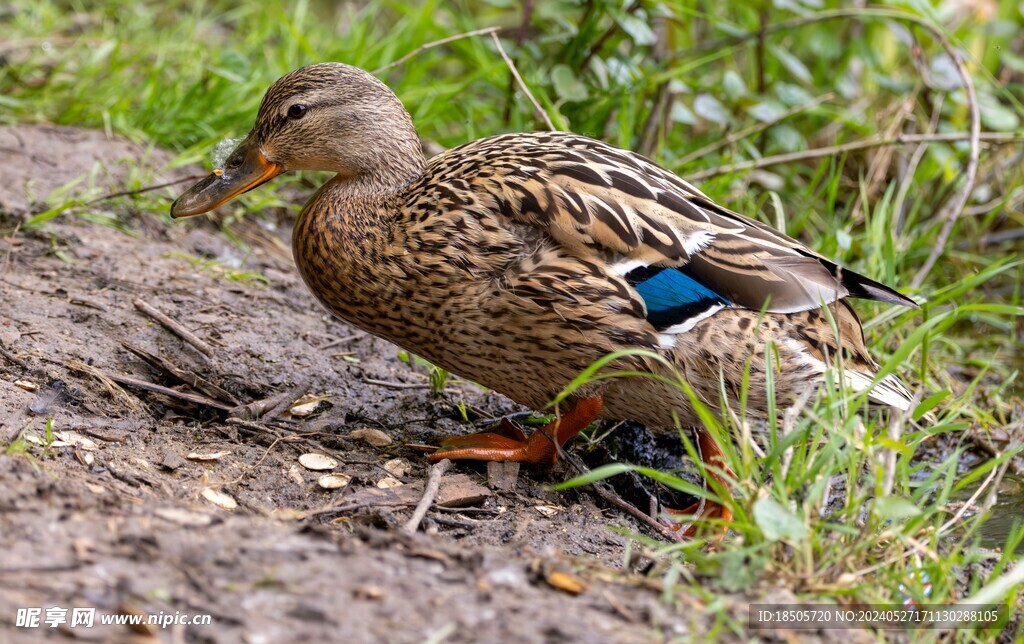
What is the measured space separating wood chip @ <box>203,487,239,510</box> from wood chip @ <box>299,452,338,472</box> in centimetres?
31

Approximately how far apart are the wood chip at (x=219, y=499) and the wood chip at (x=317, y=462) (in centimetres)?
31

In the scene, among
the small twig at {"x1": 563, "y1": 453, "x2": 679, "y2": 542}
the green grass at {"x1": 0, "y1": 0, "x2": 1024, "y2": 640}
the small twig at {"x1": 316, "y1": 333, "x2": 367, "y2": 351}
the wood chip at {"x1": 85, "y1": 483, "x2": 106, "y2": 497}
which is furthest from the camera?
the green grass at {"x1": 0, "y1": 0, "x2": 1024, "y2": 640}

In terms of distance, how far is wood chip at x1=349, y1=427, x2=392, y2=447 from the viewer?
355 centimetres

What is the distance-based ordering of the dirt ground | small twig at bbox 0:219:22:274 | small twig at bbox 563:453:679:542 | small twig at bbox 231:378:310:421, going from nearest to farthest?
1. the dirt ground
2. small twig at bbox 563:453:679:542
3. small twig at bbox 231:378:310:421
4. small twig at bbox 0:219:22:274

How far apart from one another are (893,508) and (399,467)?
5.12 feet

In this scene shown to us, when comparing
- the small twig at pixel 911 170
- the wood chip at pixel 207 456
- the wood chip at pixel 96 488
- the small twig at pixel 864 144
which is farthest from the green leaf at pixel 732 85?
the wood chip at pixel 96 488

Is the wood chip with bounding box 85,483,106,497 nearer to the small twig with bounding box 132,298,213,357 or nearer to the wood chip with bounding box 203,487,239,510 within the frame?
the wood chip with bounding box 203,487,239,510

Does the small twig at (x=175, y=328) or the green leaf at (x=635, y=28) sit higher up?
the green leaf at (x=635, y=28)

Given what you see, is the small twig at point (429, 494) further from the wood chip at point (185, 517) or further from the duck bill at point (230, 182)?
the duck bill at point (230, 182)

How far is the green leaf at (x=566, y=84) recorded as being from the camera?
16.2 feet

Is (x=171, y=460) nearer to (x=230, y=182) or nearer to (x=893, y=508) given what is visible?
(x=230, y=182)

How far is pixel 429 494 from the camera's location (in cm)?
308

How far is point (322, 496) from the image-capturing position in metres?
3.15

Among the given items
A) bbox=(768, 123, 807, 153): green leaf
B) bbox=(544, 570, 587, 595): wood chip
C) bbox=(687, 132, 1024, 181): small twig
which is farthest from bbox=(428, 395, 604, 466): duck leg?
bbox=(768, 123, 807, 153): green leaf
